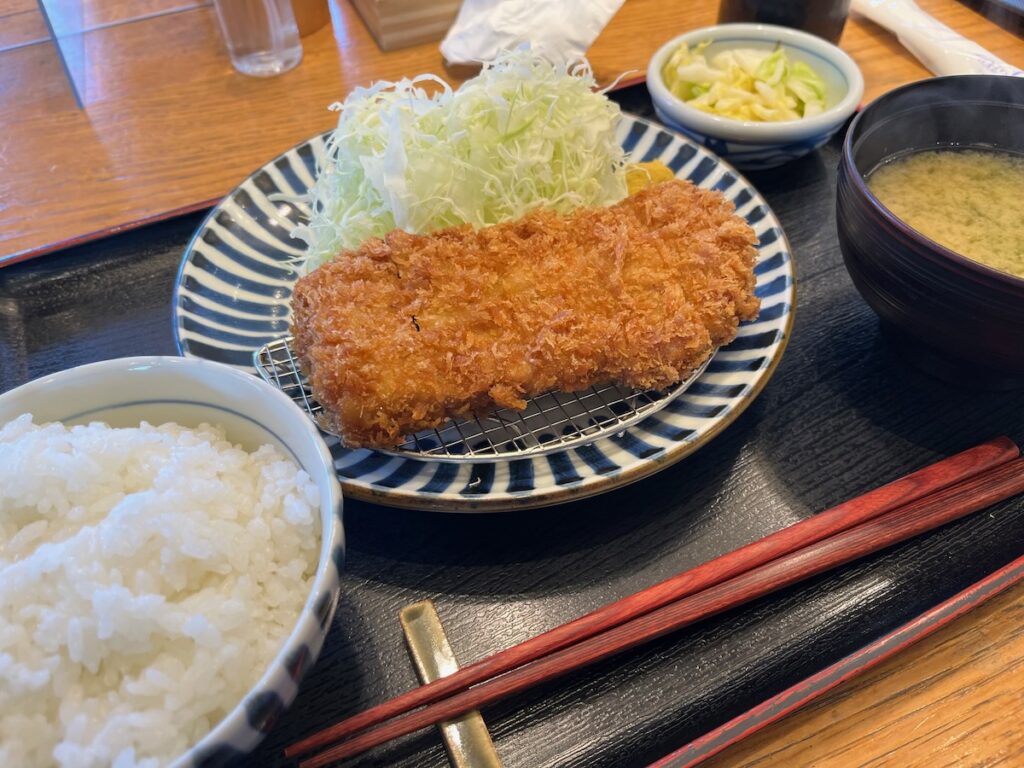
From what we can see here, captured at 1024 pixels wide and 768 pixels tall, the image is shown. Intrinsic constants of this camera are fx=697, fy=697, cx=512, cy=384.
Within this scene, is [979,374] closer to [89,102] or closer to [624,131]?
[624,131]

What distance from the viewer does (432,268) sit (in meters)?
1.73

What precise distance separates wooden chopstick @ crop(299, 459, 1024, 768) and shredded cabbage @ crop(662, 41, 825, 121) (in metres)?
1.51

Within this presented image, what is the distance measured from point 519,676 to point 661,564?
42 centimetres

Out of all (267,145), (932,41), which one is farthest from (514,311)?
(932,41)

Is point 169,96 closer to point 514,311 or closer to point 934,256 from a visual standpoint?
point 514,311

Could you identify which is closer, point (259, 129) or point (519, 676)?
point (519, 676)

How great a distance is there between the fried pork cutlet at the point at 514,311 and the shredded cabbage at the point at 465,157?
0.80 ft

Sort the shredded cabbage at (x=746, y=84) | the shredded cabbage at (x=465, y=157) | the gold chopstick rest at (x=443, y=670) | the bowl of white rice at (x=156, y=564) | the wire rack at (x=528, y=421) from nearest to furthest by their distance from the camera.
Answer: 1. the bowl of white rice at (x=156, y=564)
2. the gold chopstick rest at (x=443, y=670)
3. the wire rack at (x=528, y=421)
4. the shredded cabbage at (x=465, y=157)
5. the shredded cabbage at (x=746, y=84)

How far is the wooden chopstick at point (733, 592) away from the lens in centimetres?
121

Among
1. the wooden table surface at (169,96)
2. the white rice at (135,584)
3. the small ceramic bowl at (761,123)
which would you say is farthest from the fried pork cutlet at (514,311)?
the wooden table surface at (169,96)

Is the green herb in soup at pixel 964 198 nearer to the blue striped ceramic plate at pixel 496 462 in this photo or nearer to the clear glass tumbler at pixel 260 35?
the blue striped ceramic plate at pixel 496 462

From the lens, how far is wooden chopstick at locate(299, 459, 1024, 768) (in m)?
1.21

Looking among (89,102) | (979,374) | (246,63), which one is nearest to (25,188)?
(89,102)

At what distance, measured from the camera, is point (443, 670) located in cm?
133
